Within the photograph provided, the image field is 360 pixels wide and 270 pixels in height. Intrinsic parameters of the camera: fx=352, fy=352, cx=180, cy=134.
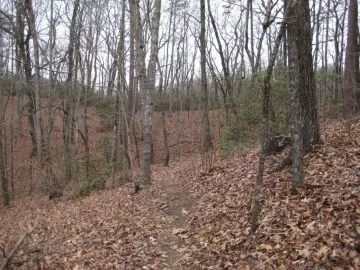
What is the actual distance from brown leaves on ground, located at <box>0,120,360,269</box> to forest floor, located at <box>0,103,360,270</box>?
0.02 meters

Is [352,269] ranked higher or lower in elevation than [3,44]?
lower

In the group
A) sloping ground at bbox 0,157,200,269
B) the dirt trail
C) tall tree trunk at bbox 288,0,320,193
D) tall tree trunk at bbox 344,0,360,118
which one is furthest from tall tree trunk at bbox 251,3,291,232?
tall tree trunk at bbox 344,0,360,118

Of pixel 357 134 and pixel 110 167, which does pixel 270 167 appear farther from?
pixel 110 167

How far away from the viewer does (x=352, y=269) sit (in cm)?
367

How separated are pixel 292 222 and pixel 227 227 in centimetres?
130

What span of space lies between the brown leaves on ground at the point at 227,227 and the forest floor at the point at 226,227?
0.05 feet

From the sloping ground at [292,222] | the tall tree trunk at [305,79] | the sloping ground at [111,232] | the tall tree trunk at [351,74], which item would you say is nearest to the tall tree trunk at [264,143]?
the sloping ground at [292,222]

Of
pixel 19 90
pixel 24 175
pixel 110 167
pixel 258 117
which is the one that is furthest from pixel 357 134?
pixel 19 90

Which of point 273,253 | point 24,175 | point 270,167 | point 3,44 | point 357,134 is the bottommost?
point 24,175

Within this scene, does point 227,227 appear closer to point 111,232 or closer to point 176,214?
point 176,214

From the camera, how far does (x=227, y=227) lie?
6105 millimetres

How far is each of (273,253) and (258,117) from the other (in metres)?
7.54

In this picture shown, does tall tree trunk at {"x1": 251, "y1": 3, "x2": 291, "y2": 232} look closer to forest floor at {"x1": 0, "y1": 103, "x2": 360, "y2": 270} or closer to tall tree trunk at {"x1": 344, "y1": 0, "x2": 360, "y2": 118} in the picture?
forest floor at {"x1": 0, "y1": 103, "x2": 360, "y2": 270}

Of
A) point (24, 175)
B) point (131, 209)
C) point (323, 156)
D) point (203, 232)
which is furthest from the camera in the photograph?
point (24, 175)
